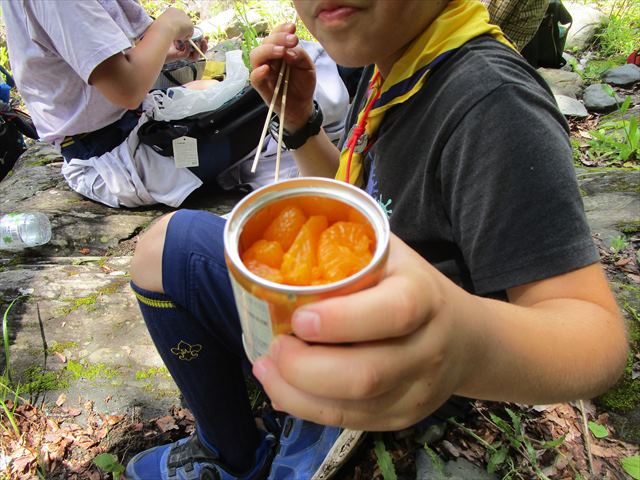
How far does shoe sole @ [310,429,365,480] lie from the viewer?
4.76ft

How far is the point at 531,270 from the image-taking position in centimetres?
98

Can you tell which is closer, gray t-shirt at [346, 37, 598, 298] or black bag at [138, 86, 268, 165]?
gray t-shirt at [346, 37, 598, 298]

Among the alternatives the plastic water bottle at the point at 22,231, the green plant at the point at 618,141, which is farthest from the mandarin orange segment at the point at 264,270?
the green plant at the point at 618,141

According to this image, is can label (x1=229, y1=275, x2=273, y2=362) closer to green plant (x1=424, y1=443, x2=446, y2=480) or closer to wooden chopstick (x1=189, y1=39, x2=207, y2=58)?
green plant (x1=424, y1=443, x2=446, y2=480)

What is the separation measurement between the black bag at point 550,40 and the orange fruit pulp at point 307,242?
367 cm

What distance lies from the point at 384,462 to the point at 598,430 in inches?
31.8

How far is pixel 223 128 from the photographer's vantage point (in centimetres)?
309

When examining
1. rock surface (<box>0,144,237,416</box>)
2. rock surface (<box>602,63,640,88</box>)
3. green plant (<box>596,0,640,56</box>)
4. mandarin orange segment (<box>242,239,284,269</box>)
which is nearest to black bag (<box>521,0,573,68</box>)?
rock surface (<box>602,63,640,88</box>)

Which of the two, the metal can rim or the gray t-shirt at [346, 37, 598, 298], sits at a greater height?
the metal can rim

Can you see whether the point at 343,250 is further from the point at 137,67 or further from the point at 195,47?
A: the point at 195,47

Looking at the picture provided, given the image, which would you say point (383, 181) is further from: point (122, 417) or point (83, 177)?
point (83, 177)

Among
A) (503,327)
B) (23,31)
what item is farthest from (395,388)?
(23,31)

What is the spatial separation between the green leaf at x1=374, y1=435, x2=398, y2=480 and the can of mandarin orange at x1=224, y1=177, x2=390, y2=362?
95cm

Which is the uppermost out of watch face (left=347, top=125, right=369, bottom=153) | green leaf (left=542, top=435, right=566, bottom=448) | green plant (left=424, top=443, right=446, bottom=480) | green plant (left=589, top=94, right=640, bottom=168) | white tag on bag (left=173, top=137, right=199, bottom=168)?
watch face (left=347, top=125, right=369, bottom=153)
